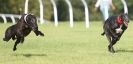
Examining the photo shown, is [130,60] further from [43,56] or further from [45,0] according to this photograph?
[45,0]

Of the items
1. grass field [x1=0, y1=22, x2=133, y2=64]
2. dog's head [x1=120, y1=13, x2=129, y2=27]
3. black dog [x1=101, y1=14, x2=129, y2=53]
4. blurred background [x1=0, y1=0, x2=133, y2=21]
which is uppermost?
dog's head [x1=120, y1=13, x2=129, y2=27]

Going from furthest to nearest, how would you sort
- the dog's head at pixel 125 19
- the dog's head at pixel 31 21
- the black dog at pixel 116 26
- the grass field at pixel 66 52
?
the black dog at pixel 116 26 < the dog's head at pixel 125 19 < the dog's head at pixel 31 21 < the grass field at pixel 66 52

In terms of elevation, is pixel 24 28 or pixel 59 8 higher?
pixel 24 28

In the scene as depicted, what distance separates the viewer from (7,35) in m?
14.3

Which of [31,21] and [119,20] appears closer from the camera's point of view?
Answer: [31,21]

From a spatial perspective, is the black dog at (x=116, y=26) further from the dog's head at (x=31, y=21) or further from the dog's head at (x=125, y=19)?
the dog's head at (x=31, y=21)

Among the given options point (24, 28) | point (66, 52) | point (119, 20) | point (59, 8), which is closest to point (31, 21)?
point (24, 28)

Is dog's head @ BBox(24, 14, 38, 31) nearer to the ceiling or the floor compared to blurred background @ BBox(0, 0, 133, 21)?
nearer to the ceiling

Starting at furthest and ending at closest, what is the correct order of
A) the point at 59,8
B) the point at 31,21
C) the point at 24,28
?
1. the point at 59,8
2. the point at 24,28
3. the point at 31,21

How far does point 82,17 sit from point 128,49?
7485 cm

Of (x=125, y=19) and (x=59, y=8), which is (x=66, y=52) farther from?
(x=59, y=8)

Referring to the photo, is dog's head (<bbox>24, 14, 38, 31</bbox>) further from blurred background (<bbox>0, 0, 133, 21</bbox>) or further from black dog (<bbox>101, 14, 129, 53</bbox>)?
blurred background (<bbox>0, 0, 133, 21</bbox>)

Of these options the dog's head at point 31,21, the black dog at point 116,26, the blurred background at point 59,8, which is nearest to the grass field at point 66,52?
the black dog at point 116,26

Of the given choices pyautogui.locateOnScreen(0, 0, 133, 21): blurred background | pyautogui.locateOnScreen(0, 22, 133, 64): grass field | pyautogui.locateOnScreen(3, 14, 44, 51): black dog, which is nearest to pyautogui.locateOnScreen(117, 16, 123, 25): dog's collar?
pyautogui.locateOnScreen(0, 22, 133, 64): grass field
